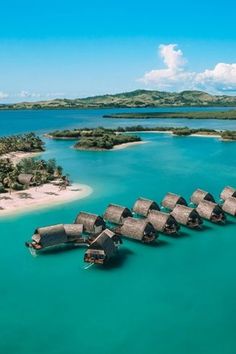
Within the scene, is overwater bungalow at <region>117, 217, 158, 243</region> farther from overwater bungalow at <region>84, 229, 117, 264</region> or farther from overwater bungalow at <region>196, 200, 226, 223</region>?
overwater bungalow at <region>196, 200, 226, 223</region>

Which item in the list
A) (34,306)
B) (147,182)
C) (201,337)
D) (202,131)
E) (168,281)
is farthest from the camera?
(202,131)

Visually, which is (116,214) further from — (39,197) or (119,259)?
(39,197)

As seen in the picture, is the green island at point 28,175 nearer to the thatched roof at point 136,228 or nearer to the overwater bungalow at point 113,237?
the overwater bungalow at point 113,237

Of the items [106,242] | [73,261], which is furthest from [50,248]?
[106,242]

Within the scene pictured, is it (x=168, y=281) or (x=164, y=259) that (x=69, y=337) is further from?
(x=164, y=259)

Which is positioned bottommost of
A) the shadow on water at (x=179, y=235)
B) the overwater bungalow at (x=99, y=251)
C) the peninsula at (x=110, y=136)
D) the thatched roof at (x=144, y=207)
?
the shadow on water at (x=179, y=235)

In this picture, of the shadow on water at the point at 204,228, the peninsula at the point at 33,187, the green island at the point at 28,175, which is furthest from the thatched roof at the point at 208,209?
the green island at the point at 28,175
